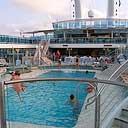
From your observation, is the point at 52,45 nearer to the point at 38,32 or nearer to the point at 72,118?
the point at 38,32

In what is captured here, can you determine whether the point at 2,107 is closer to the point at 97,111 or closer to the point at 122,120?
the point at 97,111

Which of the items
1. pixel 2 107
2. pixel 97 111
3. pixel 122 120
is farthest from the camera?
pixel 122 120

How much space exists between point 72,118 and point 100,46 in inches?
991

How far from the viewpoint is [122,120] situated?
109 inches

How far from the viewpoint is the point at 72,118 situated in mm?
4414

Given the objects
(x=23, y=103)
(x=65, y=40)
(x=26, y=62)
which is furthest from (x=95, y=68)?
(x=23, y=103)

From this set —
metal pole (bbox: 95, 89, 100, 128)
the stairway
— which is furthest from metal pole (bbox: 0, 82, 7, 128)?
the stairway

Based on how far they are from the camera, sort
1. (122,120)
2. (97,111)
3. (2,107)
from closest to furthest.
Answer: (2,107) < (97,111) < (122,120)

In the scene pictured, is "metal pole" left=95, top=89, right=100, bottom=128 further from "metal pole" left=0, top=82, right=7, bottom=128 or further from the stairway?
"metal pole" left=0, top=82, right=7, bottom=128

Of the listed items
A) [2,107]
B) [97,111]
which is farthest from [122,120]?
[2,107]

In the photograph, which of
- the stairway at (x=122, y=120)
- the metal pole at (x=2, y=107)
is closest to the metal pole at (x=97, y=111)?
the stairway at (x=122, y=120)

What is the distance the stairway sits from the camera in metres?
2.74

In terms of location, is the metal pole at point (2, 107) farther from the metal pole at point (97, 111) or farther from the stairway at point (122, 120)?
the stairway at point (122, 120)

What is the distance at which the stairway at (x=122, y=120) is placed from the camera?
9.00ft
